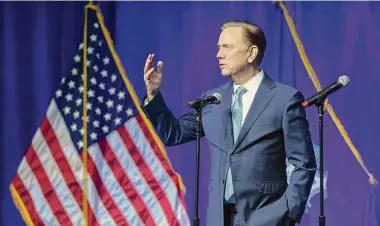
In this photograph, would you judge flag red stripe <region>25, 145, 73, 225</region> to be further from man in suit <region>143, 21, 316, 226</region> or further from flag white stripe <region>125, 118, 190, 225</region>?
man in suit <region>143, 21, 316, 226</region>

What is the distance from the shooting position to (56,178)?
3547 millimetres

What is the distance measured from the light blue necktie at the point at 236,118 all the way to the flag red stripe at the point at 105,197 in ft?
5.45

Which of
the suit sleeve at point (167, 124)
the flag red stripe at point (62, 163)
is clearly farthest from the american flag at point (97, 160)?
the suit sleeve at point (167, 124)

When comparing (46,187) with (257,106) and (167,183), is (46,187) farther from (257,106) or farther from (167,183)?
(257,106)

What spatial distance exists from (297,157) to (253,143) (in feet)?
0.45

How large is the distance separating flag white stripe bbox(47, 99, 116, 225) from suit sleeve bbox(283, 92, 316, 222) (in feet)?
5.97

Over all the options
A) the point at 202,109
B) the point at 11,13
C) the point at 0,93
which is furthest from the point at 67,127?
the point at 202,109

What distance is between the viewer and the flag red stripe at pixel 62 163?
353 cm

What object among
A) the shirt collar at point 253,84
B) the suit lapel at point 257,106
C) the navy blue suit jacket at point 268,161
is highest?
the shirt collar at point 253,84

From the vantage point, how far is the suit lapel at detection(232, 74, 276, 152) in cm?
196

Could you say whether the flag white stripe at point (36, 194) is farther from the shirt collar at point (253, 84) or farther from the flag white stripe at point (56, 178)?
the shirt collar at point (253, 84)

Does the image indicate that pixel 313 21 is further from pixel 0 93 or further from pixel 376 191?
pixel 0 93

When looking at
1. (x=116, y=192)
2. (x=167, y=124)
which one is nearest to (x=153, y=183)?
(x=116, y=192)

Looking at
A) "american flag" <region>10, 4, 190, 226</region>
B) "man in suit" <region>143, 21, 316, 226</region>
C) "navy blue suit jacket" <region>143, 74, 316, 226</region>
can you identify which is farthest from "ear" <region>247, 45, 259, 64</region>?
"american flag" <region>10, 4, 190, 226</region>
